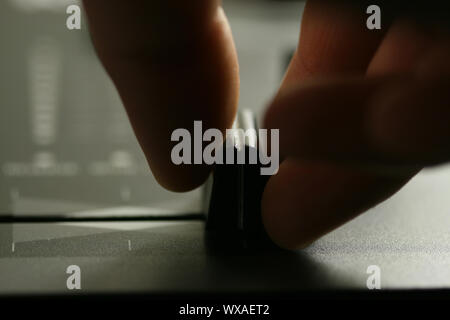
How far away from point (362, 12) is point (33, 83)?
0.88 m

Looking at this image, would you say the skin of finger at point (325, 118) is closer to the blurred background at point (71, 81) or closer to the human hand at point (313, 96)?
the human hand at point (313, 96)

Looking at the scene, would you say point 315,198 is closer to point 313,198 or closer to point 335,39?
point 313,198

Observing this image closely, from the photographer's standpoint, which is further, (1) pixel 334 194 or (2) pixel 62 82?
(2) pixel 62 82

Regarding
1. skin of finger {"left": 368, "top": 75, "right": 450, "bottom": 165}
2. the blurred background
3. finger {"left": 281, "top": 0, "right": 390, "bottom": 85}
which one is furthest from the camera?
the blurred background

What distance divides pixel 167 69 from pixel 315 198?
128 mm

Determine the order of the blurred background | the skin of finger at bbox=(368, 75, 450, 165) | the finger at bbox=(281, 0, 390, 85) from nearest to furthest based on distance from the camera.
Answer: the skin of finger at bbox=(368, 75, 450, 165) < the finger at bbox=(281, 0, 390, 85) < the blurred background

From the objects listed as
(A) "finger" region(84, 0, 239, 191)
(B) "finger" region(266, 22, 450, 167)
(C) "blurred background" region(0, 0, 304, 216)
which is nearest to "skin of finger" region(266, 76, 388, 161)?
(B) "finger" region(266, 22, 450, 167)

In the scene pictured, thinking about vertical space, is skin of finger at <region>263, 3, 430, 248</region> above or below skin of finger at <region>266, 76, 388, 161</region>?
below

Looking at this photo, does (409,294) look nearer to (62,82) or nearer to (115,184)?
(115,184)

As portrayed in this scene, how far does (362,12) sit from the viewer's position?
34cm

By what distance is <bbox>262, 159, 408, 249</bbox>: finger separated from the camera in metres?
0.31

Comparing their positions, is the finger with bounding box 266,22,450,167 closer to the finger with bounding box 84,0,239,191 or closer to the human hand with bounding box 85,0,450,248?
the human hand with bounding box 85,0,450,248

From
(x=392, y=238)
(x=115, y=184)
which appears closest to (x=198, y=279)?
(x=392, y=238)
